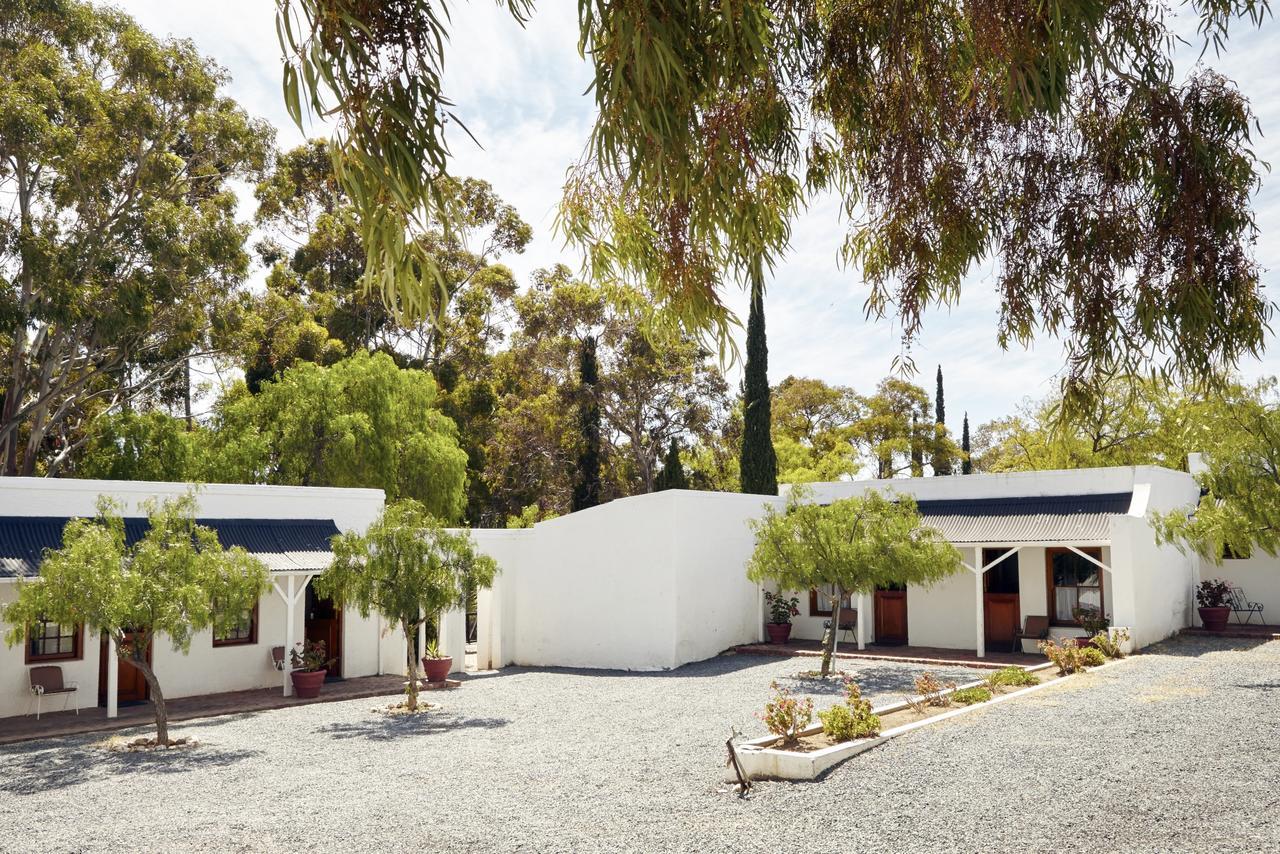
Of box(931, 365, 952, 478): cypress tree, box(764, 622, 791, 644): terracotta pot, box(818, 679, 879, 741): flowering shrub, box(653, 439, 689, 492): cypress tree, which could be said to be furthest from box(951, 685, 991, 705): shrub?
box(931, 365, 952, 478): cypress tree

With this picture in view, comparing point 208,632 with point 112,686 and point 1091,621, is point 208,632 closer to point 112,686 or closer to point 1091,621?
point 112,686

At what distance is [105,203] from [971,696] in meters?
17.6

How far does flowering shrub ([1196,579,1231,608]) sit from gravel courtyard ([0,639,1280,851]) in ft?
23.9

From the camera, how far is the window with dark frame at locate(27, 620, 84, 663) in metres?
14.1

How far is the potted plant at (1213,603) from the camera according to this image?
19828 millimetres

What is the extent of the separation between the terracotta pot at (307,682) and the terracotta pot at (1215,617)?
1639cm

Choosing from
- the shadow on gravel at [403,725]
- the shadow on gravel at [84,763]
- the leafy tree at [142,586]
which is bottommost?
the shadow on gravel at [403,725]

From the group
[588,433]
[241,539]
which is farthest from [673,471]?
[241,539]

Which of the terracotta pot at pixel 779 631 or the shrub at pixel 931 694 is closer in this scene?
the shrub at pixel 931 694

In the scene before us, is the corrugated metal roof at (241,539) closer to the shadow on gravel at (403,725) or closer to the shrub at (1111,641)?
the shadow on gravel at (403,725)

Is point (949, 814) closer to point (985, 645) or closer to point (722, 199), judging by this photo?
point (722, 199)

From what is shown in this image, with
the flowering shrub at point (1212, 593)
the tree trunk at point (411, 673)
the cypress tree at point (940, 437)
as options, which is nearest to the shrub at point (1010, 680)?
the tree trunk at point (411, 673)

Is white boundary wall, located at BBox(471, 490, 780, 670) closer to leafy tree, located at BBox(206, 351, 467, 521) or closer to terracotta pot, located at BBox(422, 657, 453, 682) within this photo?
terracotta pot, located at BBox(422, 657, 453, 682)

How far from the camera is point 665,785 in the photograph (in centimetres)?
910
